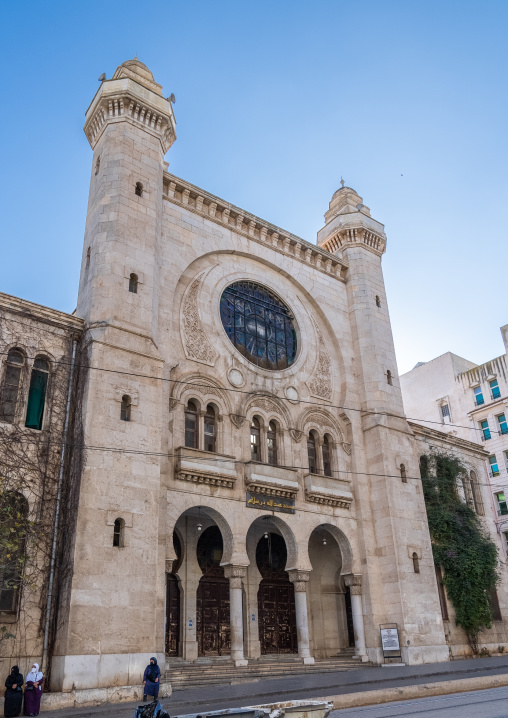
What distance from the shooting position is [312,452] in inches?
962

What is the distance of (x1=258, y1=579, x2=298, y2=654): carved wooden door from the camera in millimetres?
23000

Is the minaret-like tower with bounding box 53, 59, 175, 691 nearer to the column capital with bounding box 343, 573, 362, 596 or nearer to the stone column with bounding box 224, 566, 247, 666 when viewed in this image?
the stone column with bounding box 224, 566, 247, 666

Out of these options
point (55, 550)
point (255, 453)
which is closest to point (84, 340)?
point (55, 550)

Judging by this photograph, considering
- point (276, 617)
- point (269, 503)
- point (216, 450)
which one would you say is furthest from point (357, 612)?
point (216, 450)

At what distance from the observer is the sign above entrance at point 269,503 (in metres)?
21.0

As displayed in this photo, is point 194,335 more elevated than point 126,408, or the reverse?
point 194,335

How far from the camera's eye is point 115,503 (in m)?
16.8

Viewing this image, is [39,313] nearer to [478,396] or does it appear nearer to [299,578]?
[299,578]

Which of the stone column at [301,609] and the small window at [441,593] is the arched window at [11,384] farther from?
the small window at [441,593]

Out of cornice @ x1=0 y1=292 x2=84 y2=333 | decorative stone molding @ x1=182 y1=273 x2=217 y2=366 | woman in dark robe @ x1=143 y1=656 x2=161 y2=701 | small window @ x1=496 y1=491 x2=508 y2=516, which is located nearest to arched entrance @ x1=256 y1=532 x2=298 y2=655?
decorative stone molding @ x1=182 y1=273 x2=217 y2=366

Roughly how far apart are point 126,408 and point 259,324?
8.58 metres

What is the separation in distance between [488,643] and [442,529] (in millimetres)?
5461

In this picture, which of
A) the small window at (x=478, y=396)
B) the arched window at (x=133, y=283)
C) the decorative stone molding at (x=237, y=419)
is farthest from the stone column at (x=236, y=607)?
the small window at (x=478, y=396)

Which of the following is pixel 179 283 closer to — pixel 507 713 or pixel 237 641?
pixel 237 641
